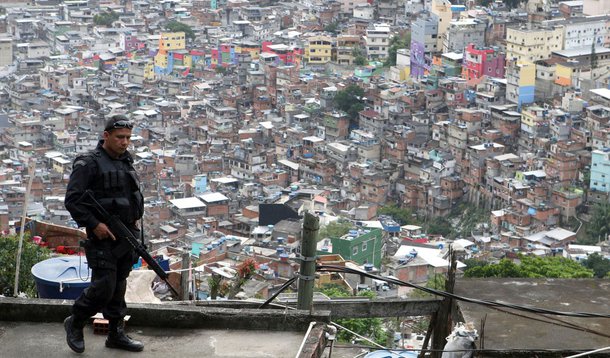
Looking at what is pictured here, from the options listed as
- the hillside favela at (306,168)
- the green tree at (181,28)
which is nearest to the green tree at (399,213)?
the hillside favela at (306,168)

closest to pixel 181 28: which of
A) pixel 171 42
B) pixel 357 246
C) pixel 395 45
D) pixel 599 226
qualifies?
pixel 171 42

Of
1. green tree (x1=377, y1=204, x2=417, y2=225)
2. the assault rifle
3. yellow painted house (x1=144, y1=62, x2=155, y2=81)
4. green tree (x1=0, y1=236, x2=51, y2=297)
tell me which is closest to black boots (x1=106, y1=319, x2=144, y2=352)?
the assault rifle

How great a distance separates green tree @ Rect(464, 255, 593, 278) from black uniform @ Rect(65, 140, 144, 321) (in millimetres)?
7695

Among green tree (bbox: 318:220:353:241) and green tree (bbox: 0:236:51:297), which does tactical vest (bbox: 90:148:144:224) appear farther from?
green tree (bbox: 318:220:353:241)

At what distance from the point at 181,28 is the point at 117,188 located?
120 ft

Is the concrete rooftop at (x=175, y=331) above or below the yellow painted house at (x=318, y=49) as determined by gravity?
above

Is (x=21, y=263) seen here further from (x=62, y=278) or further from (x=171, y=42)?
(x=171, y=42)

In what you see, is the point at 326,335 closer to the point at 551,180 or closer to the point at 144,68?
the point at 551,180

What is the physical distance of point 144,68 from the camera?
118 feet

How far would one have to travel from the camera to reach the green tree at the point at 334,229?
20297 millimetres

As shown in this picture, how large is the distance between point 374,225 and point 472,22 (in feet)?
46.7

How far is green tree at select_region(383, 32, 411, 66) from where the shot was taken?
35.6 m

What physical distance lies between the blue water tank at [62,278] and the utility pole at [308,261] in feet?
2.88

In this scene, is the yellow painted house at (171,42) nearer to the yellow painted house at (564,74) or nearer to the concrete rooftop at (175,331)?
the yellow painted house at (564,74)
